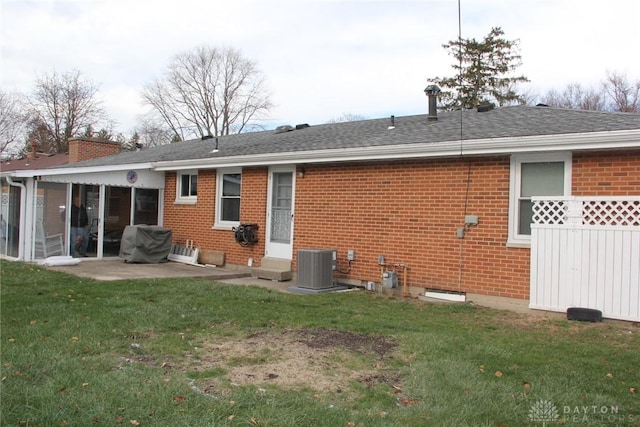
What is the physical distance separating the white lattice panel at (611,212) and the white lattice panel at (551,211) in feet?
0.94

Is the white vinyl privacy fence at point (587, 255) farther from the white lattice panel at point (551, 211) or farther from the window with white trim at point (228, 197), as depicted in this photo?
the window with white trim at point (228, 197)

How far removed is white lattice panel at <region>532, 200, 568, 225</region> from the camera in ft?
25.1

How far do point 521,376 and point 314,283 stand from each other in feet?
17.8

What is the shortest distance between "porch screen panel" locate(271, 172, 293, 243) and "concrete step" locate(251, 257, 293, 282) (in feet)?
1.65

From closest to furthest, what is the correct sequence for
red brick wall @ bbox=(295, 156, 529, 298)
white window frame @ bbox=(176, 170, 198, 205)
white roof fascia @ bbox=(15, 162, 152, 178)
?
red brick wall @ bbox=(295, 156, 529, 298), white roof fascia @ bbox=(15, 162, 152, 178), white window frame @ bbox=(176, 170, 198, 205)

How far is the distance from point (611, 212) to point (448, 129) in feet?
11.1

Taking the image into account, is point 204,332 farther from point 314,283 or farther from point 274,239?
point 274,239

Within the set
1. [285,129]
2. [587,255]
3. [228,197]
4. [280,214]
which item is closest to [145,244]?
[228,197]

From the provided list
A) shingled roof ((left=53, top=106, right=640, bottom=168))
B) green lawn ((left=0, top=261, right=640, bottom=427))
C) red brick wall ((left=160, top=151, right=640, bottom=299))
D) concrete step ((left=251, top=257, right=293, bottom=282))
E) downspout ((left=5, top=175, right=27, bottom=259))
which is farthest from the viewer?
downspout ((left=5, top=175, right=27, bottom=259))

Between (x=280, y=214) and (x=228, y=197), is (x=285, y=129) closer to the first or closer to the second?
(x=228, y=197)

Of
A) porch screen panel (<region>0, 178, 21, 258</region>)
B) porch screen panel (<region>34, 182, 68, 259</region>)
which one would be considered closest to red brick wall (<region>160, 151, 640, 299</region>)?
porch screen panel (<region>34, 182, 68, 259</region>)

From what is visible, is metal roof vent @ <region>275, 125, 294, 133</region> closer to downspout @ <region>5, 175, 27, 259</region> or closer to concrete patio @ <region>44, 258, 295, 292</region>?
concrete patio @ <region>44, 258, 295, 292</region>

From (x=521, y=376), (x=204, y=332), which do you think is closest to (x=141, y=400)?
(x=204, y=332)

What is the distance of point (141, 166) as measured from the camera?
1395cm
